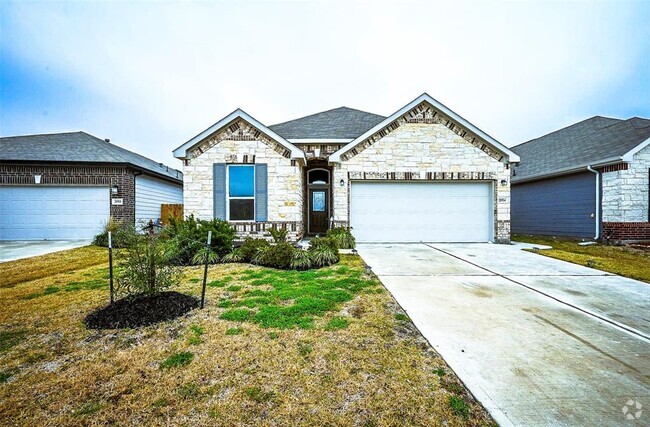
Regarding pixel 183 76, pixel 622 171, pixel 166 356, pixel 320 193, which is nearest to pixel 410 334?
pixel 166 356

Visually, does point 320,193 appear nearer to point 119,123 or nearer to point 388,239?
point 388,239

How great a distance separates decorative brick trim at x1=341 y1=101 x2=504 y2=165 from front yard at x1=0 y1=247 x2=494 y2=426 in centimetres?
749

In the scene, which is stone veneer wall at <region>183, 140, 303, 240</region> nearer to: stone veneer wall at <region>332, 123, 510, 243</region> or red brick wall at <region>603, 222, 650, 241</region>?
stone veneer wall at <region>332, 123, 510, 243</region>

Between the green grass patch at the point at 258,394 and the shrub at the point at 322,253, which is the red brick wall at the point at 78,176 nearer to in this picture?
the shrub at the point at 322,253

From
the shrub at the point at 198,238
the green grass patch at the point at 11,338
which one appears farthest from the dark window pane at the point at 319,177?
the green grass patch at the point at 11,338

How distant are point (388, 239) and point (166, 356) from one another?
8976 millimetres

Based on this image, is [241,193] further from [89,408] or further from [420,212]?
[89,408]

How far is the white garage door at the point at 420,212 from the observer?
10.9 meters

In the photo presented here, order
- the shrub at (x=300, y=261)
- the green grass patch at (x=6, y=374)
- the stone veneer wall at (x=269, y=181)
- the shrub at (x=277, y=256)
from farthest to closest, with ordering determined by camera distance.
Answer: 1. the stone veneer wall at (x=269, y=181)
2. the shrub at (x=277, y=256)
3. the shrub at (x=300, y=261)
4. the green grass patch at (x=6, y=374)

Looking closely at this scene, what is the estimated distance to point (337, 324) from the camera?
349cm

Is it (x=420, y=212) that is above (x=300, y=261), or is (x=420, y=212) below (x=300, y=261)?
above

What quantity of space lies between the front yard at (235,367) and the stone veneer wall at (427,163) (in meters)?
6.81

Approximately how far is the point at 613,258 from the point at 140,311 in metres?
11.2

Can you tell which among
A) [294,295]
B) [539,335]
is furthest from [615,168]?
[294,295]
